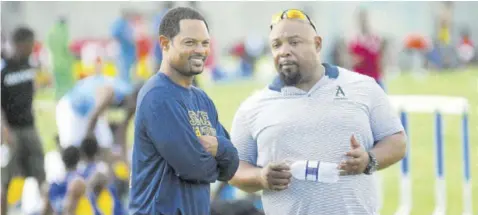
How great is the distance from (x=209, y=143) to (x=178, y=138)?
0.19 m

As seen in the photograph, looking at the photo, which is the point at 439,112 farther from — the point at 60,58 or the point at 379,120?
the point at 60,58

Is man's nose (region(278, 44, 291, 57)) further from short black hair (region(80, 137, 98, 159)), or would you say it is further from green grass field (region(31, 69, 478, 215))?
green grass field (region(31, 69, 478, 215))

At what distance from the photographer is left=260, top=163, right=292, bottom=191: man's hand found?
474 cm

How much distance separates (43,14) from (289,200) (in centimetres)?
2492

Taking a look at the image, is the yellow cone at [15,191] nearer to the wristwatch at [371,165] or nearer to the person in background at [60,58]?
the wristwatch at [371,165]

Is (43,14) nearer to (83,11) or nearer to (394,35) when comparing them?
(83,11)

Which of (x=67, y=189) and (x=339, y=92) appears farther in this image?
(x=67, y=189)

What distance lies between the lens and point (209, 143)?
440cm

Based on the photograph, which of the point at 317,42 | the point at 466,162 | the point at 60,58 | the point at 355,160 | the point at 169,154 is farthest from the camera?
the point at 60,58

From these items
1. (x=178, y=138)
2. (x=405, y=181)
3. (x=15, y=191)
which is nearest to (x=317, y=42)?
(x=178, y=138)

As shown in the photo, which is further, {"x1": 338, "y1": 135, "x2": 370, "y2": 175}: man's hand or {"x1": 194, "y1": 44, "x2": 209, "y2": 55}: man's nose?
{"x1": 338, "y1": 135, "x2": 370, "y2": 175}: man's hand

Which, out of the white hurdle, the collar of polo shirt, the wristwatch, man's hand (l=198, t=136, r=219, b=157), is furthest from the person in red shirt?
man's hand (l=198, t=136, r=219, b=157)

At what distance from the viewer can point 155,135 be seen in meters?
4.27

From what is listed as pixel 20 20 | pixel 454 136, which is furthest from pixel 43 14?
pixel 454 136
